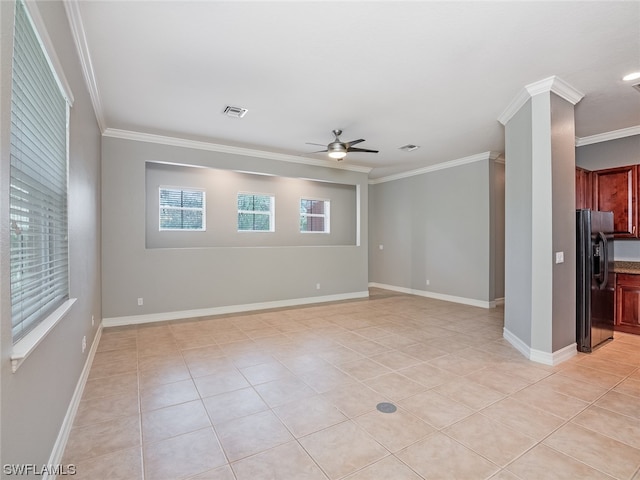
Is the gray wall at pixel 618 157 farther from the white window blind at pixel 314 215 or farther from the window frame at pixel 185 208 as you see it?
the window frame at pixel 185 208

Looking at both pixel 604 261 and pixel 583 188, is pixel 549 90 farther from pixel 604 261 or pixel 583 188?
pixel 583 188

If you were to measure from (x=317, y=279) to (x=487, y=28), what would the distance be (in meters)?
5.03

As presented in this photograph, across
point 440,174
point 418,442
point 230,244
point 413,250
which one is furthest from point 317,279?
point 418,442

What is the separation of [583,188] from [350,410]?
16.0ft

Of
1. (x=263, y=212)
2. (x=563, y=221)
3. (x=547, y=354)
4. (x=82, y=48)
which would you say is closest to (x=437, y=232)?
(x=563, y=221)

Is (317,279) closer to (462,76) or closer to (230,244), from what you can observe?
(230,244)

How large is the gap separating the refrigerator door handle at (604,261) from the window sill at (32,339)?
17.1ft

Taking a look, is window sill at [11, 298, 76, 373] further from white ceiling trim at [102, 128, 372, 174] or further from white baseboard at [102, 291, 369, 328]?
white ceiling trim at [102, 128, 372, 174]

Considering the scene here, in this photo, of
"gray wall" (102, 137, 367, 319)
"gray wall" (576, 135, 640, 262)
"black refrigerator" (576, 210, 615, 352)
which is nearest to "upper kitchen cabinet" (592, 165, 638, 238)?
"gray wall" (576, 135, 640, 262)

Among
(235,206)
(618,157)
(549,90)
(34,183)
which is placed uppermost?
(549,90)

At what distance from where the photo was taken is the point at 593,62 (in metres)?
2.98

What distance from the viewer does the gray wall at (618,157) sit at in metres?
4.65

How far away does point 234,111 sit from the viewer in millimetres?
4090

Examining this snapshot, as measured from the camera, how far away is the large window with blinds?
1.45 m
